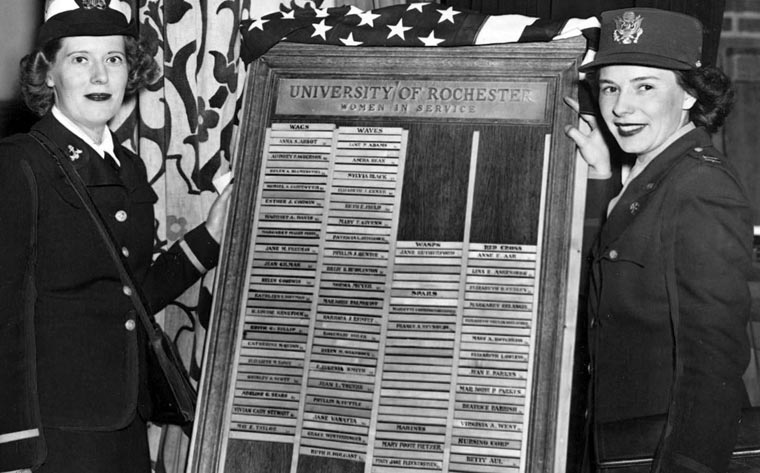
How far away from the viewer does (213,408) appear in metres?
2.53

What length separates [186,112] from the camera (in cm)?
312

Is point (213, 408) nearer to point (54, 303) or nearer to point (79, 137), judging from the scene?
point (54, 303)

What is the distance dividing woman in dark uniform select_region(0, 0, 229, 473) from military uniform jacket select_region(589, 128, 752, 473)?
111cm

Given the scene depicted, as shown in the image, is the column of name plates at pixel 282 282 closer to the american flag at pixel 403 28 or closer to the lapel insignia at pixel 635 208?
the american flag at pixel 403 28

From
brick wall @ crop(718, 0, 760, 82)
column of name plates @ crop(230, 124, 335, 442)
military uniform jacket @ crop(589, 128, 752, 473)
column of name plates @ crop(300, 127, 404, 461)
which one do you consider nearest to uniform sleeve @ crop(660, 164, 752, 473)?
military uniform jacket @ crop(589, 128, 752, 473)

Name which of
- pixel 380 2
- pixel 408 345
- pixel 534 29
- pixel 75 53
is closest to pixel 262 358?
pixel 408 345

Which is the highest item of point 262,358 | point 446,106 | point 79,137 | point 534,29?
point 534,29

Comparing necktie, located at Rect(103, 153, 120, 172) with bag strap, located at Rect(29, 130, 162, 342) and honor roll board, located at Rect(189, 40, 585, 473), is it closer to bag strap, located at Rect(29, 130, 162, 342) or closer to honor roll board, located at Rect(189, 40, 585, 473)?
bag strap, located at Rect(29, 130, 162, 342)

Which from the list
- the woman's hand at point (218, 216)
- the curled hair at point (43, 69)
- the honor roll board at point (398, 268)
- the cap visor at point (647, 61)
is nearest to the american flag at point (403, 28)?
the honor roll board at point (398, 268)

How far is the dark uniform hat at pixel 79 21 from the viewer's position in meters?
2.49

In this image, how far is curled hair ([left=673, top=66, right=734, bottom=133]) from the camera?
2268mm

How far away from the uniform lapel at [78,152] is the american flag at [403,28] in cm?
47

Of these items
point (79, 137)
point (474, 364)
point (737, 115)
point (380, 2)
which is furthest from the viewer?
point (737, 115)

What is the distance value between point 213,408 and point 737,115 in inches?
108
